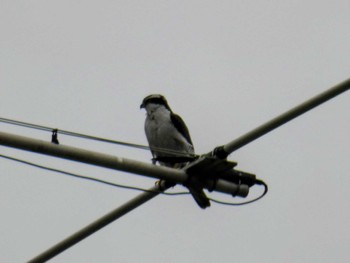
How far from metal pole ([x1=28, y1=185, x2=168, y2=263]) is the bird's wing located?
6.70 metres

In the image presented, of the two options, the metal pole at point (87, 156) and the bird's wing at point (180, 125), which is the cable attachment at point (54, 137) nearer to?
the metal pole at point (87, 156)

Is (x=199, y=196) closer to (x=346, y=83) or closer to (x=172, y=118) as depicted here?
(x=346, y=83)

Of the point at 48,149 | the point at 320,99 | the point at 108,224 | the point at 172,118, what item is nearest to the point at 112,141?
the point at 108,224

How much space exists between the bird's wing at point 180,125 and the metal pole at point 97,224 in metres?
6.70

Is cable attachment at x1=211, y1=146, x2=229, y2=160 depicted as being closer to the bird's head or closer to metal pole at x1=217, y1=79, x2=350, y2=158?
metal pole at x1=217, y1=79, x2=350, y2=158

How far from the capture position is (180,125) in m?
14.0

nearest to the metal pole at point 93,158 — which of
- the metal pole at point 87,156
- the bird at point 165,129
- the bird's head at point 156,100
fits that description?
the metal pole at point 87,156

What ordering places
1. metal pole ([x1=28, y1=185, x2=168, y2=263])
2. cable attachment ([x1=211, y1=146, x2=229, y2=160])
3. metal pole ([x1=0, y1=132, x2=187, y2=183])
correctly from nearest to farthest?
metal pole ([x1=0, y1=132, x2=187, y2=183]) < cable attachment ([x1=211, y1=146, x2=229, y2=160]) < metal pole ([x1=28, y1=185, x2=168, y2=263])

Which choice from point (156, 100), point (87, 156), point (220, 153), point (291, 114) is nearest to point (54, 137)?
point (87, 156)

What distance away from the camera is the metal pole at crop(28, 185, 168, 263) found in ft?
23.4

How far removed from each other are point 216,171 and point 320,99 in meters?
0.99

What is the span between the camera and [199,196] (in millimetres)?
7199

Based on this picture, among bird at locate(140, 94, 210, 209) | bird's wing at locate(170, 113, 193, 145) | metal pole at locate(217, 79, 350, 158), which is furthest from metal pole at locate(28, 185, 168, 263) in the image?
bird's wing at locate(170, 113, 193, 145)

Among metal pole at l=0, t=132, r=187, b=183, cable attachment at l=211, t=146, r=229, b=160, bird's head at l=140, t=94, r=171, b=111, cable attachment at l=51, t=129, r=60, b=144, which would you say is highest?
bird's head at l=140, t=94, r=171, b=111
